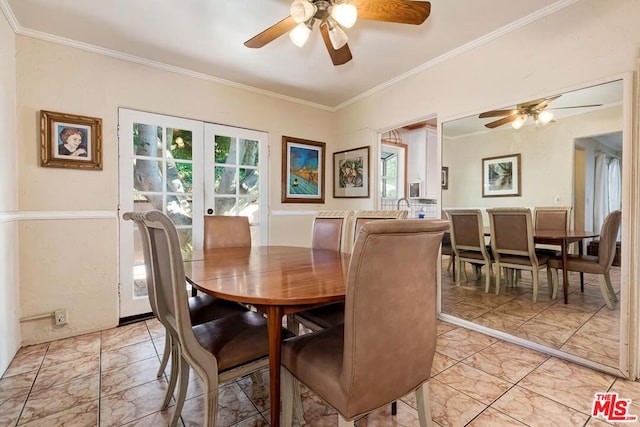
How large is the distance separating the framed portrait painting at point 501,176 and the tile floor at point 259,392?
120 cm

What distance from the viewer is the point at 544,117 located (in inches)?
84.4

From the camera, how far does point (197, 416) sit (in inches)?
58.4

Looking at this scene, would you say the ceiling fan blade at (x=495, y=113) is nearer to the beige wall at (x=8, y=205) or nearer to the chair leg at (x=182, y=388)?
the chair leg at (x=182, y=388)

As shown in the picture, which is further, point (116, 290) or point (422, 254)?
point (116, 290)

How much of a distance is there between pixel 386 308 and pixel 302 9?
1.52m

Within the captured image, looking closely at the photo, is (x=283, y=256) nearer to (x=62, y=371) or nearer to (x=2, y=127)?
(x=62, y=371)

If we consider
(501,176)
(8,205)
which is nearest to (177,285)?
(8,205)

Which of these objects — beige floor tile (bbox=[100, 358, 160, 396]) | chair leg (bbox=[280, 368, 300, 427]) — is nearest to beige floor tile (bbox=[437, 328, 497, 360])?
chair leg (bbox=[280, 368, 300, 427])

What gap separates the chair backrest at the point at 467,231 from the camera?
2648mm

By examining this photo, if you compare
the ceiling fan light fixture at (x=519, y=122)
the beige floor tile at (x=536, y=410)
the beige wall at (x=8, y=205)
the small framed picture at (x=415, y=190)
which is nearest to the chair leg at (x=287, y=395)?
the beige floor tile at (x=536, y=410)

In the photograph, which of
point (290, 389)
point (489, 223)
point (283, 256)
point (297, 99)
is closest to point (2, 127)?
point (283, 256)

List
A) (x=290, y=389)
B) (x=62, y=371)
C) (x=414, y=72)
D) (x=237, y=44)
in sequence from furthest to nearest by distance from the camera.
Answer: (x=414, y=72) → (x=237, y=44) → (x=62, y=371) → (x=290, y=389)

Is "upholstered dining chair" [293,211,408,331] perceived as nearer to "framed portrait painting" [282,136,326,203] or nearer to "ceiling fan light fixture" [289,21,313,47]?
"ceiling fan light fixture" [289,21,313,47]

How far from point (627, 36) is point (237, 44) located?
2.64m
